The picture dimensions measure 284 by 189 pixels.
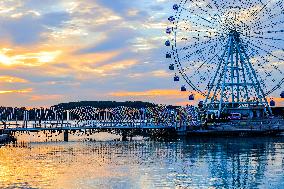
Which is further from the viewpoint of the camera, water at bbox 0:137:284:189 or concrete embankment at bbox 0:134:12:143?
concrete embankment at bbox 0:134:12:143

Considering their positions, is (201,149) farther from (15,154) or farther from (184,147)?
(15,154)

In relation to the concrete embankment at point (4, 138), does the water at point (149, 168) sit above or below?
below

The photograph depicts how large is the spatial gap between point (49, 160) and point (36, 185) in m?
22.1

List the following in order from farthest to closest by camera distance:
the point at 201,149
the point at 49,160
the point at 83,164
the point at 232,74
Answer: the point at 232,74 → the point at 201,149 → the point at 49,160 → the point at 83,164

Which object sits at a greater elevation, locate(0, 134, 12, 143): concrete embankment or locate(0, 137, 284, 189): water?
locate(0, 134, 12, 143): concrete embankment

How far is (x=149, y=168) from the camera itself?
200 feet

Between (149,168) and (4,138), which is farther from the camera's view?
(4,138)

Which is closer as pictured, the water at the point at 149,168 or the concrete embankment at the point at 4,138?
the water at the point at 149,168

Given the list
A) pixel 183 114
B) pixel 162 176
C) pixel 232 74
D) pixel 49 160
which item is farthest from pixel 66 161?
pixel 183 114

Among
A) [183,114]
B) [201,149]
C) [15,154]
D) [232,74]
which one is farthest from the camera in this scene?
[183,114]

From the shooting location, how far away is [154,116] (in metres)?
147

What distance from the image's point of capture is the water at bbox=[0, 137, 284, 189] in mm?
49875

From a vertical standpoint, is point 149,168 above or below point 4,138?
below

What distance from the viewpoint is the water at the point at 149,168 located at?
49.9 metres
